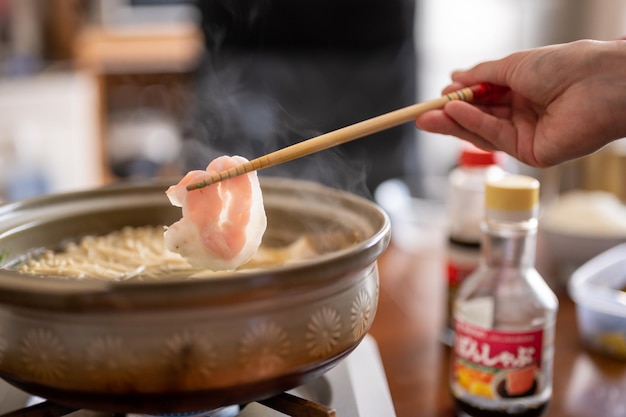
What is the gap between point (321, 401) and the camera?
0.82 metres

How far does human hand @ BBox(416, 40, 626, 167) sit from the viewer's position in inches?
29.6

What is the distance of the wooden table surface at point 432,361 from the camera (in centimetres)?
93

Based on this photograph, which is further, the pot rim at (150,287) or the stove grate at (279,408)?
the stove grate at (279,408)

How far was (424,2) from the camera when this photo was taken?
4344 mm

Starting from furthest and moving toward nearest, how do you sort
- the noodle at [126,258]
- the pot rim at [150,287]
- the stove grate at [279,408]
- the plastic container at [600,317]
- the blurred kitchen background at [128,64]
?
1. the blurred kitchen background at [128,64]
2. the plastic container at [600,317]
3. the noodle at [126,258]
4. the stove grate at [279,408]
5. the pot rim at [150,287]

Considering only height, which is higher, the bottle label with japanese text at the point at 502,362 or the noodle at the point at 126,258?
the noodle at the point at 126,258

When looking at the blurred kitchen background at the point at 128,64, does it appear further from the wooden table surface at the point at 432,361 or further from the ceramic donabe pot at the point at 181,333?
the ceramic donabe pot at the point at 181,333

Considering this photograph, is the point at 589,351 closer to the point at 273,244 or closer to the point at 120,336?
the point at 273,244

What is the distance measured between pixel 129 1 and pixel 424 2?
1860 mm

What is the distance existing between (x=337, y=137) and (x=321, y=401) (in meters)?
0.32

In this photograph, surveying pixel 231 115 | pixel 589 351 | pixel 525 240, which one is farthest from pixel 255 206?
pixel 231 115

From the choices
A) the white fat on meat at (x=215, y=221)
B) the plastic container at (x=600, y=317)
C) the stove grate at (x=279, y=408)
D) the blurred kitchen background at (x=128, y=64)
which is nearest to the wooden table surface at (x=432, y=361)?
the plastic container at (x=600, y=317)

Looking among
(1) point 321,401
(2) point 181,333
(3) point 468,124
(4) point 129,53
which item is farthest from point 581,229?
(4) point 129,53

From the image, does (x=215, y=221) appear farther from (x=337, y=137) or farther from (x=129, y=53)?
(x=129, y=53)
